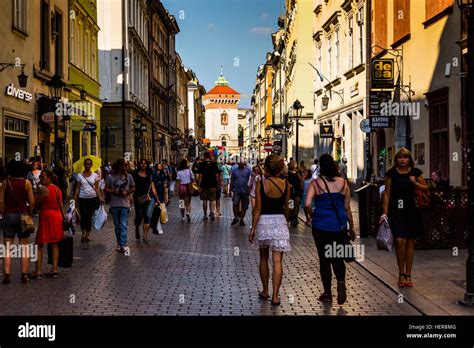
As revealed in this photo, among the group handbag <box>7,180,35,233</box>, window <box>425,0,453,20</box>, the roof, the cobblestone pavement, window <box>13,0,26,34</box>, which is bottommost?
the cobblestone pavement

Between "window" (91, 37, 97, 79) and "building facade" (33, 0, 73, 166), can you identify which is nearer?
"building facade" (33, 0, 73, 166)

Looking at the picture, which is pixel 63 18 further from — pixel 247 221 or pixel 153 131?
pixel 153 131

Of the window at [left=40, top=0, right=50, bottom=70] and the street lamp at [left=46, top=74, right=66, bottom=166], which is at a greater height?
the window at [left=40, top=0, right=50, bottom=70]

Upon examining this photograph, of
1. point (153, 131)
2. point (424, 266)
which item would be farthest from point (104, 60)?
point (424, 266)

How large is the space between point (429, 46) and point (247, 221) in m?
7.05

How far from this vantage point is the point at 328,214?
9125mm

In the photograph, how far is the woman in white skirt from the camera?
9102 millimetres

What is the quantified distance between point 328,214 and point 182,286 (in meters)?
2.39

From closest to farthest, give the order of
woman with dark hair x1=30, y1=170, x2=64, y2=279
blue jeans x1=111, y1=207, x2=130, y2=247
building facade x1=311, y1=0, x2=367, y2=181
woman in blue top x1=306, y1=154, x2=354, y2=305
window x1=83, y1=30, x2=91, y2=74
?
1. woman in blue top x1=306, y1=154, x2=354, y2=305
2. woman with dark hair x1=30, y1=170, x2=64, y2=279
3. blue jeans x1=111, y1=207, x2=130, y2=247
4. building facade x1=311, y1=0, x2=367, y2=181
5. window x1=83, y1=30, x2=91, y2=74

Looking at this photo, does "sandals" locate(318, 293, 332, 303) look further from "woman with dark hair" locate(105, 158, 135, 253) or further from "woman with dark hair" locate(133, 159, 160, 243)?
"woman with dark hair" locate(133, 159, 160, 243)

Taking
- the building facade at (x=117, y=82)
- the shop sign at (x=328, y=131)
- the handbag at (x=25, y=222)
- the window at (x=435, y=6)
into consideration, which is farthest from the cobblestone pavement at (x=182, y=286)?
the building facade at (x=117, y=82)

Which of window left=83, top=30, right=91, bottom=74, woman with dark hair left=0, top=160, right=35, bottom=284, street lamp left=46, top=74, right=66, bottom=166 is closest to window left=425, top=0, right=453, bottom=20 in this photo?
woman with dark hair left=0, top=160, right=35, bottom=284

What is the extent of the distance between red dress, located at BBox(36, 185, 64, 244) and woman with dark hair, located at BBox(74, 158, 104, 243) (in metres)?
4.67

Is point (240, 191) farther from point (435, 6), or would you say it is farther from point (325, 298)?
point (325, 298)
